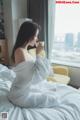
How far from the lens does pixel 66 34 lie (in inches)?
144

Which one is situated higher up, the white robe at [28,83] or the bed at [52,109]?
the white robe at [28,83]

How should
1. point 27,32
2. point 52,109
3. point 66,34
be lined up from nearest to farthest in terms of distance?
1. point 52,109
2. point 27,32
3. point 66,34

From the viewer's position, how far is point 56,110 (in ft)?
4.68

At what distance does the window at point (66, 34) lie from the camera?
352 centimetres

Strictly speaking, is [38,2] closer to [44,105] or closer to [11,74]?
[11,74]

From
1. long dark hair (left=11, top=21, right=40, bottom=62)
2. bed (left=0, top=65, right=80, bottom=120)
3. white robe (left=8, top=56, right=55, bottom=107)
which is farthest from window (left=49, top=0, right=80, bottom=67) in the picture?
white robe (left=8, top=56, right=55, bottom=107)

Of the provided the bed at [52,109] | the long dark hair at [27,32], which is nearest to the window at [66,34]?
the long dark hair at [27,32]

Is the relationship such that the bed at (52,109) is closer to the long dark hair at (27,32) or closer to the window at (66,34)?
the long dark hair at (27,32)

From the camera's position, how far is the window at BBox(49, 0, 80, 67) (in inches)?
139

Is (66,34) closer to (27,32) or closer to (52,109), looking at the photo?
(27,32)

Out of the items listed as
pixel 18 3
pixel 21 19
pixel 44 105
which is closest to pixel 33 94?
pixel 44 105

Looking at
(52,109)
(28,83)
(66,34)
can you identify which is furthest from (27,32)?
(66,34)

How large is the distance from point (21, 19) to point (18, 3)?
0.32 m

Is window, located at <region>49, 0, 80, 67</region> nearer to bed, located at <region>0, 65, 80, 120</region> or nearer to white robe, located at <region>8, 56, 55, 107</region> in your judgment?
bed, located at <region>0, 65, 80, 120</region>
